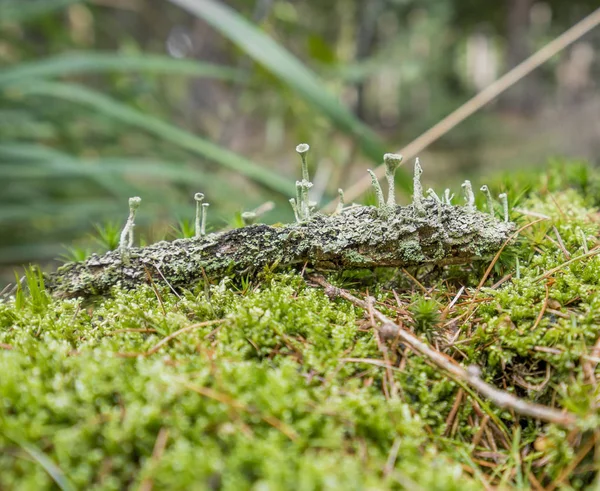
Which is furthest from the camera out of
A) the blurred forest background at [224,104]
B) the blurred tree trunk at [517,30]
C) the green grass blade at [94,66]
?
the blurred tree trunk at [517,30]

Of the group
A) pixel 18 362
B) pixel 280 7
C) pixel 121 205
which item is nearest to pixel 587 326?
pixel 18 362

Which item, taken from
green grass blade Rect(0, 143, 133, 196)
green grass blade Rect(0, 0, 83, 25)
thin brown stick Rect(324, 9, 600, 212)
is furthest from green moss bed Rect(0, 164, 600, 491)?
green grass blade Rect(0, 0, 83, 25)

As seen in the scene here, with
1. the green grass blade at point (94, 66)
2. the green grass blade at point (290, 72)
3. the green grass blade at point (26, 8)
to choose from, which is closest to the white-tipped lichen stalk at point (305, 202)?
the green grass blade at point (290, 72)

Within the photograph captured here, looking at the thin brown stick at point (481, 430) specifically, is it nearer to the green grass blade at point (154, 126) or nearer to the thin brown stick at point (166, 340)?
the thin brown stick at point (166, 340)

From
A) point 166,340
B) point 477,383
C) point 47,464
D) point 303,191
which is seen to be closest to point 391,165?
point 303,191

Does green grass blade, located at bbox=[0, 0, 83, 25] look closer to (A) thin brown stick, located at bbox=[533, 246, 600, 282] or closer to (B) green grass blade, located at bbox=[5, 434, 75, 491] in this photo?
(B) green grass blade, located at bbox=[5, 434, 75, 491]

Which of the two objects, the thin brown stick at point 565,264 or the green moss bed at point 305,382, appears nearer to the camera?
the green moss bed at point 305,382

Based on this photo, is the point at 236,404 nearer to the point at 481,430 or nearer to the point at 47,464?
the point at 47,464
